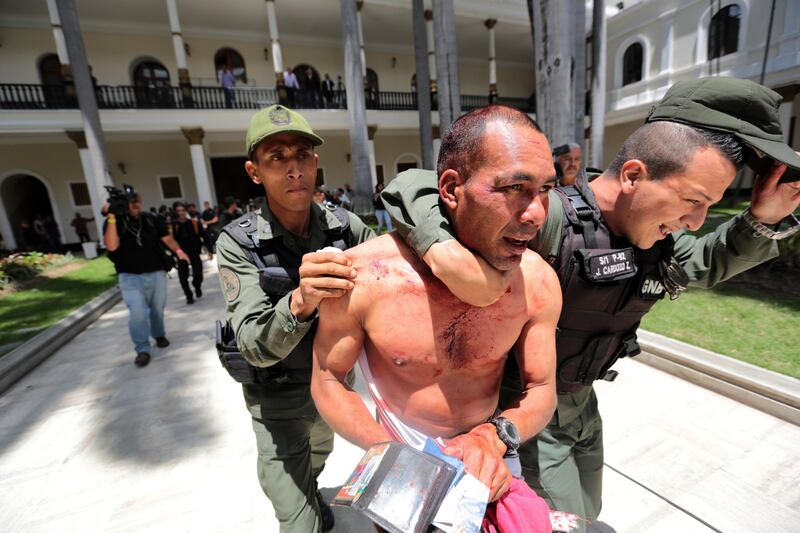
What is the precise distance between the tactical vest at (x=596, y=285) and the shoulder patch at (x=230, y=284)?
1.34 metres

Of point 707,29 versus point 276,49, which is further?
point 276,49

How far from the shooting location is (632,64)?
17.5 m

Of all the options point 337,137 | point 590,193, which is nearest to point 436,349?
point 590,193

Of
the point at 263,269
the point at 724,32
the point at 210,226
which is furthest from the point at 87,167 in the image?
the point at 724,32

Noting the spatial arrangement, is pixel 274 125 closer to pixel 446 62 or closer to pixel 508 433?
pixel 508 433

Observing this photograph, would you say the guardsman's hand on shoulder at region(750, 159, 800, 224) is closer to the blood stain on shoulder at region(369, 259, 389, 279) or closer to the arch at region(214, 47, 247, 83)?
→ the blood stain on shoulder at region(369, 259, 389, 279)

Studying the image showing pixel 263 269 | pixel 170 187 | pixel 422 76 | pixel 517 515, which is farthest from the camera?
pixel 170 187

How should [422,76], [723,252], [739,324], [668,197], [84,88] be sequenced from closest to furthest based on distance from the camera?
[668,197] < [723,252] < [739,324] < [84,88] < [422,76]

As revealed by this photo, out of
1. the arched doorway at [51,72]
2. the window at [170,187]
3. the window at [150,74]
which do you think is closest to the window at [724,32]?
the window at [150,74]

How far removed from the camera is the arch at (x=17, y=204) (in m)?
14.9

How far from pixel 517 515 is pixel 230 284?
1414mm

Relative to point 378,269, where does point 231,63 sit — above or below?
above

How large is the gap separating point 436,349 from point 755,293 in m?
5.52

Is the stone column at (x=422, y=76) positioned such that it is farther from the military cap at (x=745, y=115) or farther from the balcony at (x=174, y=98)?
the military cap at (x=745, y=115)
